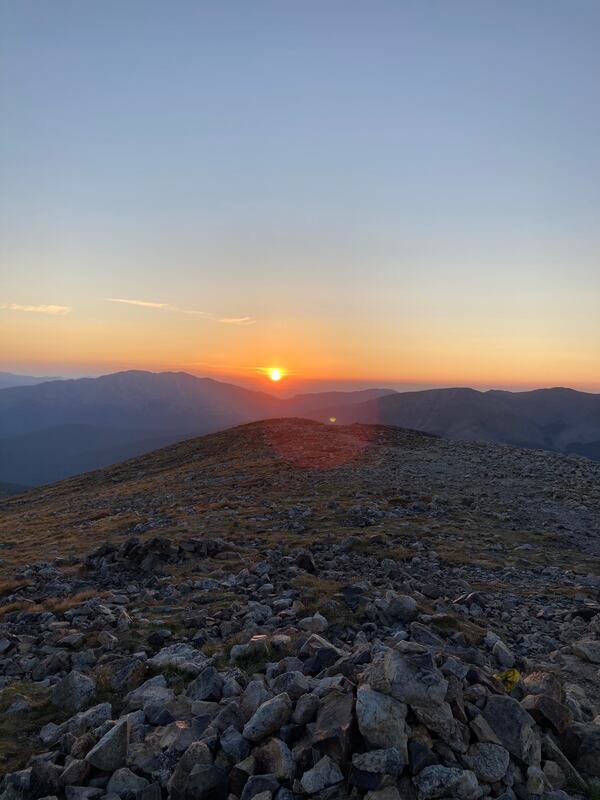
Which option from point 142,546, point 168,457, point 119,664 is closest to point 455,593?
point 119,664

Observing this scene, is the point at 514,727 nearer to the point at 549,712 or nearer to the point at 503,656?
the point at 549,712

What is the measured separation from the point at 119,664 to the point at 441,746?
6.53 metres

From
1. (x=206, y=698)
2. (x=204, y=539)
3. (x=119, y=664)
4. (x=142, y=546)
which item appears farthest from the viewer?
(x=204, y=539)

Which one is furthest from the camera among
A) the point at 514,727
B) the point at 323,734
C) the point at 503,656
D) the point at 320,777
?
the point at 503,656

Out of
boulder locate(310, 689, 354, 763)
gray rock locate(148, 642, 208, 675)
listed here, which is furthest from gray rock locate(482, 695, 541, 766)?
gray rock locate(148, 642, 208, 675)

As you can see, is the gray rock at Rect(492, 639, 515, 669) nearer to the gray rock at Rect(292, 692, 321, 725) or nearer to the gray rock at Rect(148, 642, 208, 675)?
the gray rock at Rect(292, 692, 321, 725)

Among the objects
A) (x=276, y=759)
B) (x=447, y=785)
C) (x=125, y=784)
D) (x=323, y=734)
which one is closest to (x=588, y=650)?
(x=447, y=785)

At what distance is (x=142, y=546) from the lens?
59.3 feet

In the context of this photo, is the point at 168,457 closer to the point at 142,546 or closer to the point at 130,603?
the point at 142,546

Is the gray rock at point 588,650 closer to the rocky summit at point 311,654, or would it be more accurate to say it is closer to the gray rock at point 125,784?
the rocky summit at point 311,654

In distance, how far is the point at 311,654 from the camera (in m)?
9.25

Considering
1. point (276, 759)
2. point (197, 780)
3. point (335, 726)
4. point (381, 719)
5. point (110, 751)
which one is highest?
point (381, 719)

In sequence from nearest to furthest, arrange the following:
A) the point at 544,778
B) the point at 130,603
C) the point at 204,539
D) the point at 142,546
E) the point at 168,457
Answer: the point at 544,778
the point at 130,603
the point at 142,546
the point at 204,539
the point at 168,457

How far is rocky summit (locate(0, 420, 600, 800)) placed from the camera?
6.35 meters
